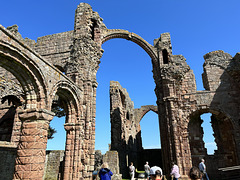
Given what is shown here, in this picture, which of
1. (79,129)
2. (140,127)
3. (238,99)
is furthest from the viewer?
(140,127)

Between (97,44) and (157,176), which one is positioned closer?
(157,176)

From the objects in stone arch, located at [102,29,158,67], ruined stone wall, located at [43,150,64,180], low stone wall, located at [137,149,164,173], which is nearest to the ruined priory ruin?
stone arch, located at [102,29,158,67]

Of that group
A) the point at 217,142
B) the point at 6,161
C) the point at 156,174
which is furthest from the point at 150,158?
the point at 156,174

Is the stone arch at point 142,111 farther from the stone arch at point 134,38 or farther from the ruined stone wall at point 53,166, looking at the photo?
the ruined stone wall at point 53,166

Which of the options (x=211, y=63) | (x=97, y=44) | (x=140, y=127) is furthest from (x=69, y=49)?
(x=140, y=127)

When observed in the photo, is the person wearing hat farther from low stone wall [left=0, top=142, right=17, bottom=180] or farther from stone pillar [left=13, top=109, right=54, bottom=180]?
low stone wall [left=0, top=142, right=17, bottom=180]

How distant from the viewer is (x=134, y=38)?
42.4 feet

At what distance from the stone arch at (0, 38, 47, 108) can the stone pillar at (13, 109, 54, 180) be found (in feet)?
1.27

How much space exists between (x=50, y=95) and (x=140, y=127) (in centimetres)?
1829

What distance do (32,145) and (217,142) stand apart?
11.3m

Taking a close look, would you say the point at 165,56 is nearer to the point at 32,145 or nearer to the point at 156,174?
the point at 32,145

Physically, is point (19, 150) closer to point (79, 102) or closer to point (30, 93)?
point (30, 93)

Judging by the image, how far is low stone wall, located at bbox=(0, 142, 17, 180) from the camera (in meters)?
8.00

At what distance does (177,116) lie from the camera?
34.3 feet
